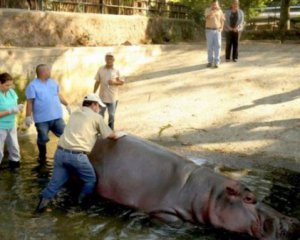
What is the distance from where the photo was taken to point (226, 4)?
25.2 metres

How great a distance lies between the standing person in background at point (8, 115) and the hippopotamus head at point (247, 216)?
3.31 m

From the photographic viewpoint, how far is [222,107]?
1155 centimetres

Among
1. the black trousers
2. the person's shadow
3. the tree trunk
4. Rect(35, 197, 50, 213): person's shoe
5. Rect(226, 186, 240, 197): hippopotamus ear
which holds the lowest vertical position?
Rect(35, 197, 50, 213): person's shoe

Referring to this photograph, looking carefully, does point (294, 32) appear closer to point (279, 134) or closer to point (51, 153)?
point (279, 134)

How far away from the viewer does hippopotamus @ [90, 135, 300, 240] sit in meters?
5.75

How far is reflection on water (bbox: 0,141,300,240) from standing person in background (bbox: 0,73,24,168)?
13.1 inches

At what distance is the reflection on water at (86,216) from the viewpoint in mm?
5707

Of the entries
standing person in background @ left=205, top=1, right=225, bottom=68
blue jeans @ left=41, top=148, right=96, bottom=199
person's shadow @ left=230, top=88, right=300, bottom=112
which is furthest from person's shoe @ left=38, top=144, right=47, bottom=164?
standing person in background @ left=205, top=1, right=225, bottom=68

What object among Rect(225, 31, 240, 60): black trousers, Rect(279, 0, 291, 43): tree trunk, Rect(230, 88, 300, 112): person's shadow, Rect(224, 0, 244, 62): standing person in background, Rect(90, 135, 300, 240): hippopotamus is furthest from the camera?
Rect(279, 0, 291, 43): tree trunk

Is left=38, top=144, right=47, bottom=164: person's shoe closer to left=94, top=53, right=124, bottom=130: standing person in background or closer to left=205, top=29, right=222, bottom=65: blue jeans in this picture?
left=94, top=53, right=124, bottom=130: standing person in background

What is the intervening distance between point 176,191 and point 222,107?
18.3 feet

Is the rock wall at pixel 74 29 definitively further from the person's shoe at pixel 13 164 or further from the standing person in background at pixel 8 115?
the person's shoe at pixel 13 164

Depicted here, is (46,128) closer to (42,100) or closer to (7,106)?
(42,100)

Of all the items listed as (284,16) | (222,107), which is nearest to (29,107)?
(222,107)
